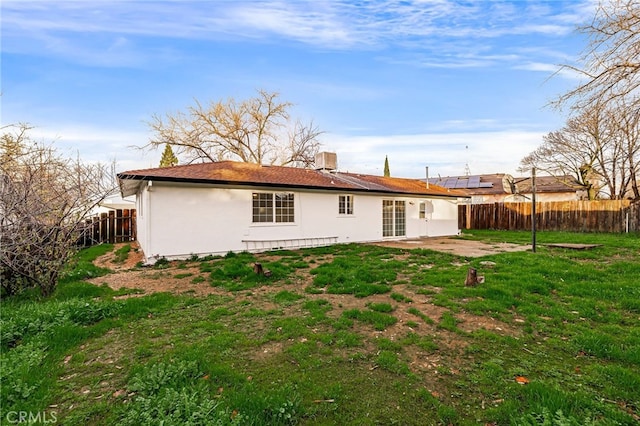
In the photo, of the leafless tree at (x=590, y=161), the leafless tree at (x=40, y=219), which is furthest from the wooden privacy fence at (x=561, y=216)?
the leafless tree at (x=40, y=219)

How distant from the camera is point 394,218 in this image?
596 inches

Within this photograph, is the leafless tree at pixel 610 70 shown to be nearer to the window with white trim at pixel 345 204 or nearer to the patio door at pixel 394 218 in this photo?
the window with white trim at pixel 345 204

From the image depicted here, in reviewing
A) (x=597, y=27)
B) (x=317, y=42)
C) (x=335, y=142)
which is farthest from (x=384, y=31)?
(x=335, y=142)

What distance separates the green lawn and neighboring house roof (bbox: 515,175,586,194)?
1900cm

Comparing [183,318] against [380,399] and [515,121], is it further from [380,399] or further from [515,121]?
[515,121]

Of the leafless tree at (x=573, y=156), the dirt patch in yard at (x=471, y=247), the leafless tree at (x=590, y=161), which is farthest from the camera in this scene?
the leafless tree at (x=573, y=156)

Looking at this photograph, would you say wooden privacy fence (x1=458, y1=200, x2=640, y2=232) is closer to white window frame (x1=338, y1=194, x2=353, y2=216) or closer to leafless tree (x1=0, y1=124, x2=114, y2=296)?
white window frame (x1=338, y1=194, x2=353, y2=216)

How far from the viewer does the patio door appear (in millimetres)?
14773

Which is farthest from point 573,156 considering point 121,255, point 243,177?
point 121,255

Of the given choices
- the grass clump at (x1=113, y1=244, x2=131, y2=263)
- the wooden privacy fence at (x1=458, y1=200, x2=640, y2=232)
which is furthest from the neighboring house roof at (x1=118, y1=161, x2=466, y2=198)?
the wooden privacy fence at (x1=458, y1=200, x2=640, y2=232)

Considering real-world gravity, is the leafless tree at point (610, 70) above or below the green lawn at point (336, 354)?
above

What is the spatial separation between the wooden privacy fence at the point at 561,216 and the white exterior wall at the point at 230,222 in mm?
8898

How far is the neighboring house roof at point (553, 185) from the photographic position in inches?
853

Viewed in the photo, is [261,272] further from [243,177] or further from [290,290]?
[243,177]
